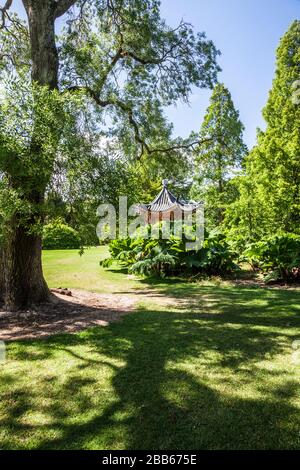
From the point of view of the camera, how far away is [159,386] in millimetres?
3816

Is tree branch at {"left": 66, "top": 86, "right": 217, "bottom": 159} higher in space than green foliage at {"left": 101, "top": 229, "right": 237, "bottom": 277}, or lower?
higher

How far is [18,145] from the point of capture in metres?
5.55

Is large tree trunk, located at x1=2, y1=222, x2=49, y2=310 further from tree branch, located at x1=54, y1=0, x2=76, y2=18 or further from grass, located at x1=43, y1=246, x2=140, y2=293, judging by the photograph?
tree branch, located at x1=54, y1=0, x2=76, y2=18

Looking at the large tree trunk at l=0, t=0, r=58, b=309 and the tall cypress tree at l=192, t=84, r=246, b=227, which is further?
the tall cypress tree at l=192, t=84, r=246, b=227

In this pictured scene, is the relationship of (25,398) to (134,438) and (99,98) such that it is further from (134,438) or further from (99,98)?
(99,98)

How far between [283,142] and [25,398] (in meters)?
12.1

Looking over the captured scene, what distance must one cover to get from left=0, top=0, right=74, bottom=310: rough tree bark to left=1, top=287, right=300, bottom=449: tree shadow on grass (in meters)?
2.46

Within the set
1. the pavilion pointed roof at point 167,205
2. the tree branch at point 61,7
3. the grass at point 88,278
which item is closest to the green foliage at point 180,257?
the grass at point 88,278

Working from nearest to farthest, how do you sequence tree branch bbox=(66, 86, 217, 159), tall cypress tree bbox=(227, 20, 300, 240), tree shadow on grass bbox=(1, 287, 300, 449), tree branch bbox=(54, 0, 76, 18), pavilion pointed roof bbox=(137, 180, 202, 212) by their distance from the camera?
tree shadow on grass bbox=(1, 287, 300, 449) → tree branch bbox=(54, 0, 76, 18) → tree branch bbox=(66, 86, 217, 159) → tall cypress tree bbox=(227, 20, 300, 240) → pavilion pointed roof bbox=(137, 180, 202, 212)

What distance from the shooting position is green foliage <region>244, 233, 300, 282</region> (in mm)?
10383

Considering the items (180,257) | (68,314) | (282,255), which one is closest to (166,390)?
(68,314)

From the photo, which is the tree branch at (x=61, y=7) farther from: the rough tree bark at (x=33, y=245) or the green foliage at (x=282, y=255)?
the green foliage at (x=282, y=255)

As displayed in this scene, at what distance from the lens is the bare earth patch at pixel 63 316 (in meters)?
6.16

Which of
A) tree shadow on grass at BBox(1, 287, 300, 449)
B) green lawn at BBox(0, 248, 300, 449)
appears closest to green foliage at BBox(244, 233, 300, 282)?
green lawn at BBox(0, 248, 300, 449)
